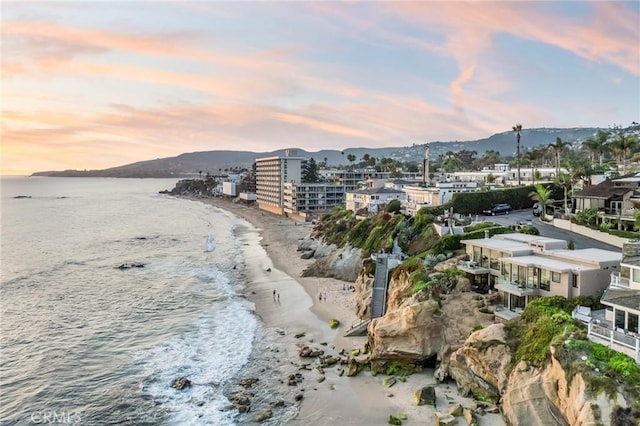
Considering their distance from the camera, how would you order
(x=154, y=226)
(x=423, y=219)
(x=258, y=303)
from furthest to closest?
(x=154, y=226) < (x=423, y=219) < (x=258, y=303)

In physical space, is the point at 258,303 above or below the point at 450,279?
below

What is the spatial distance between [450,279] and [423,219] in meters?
20.8

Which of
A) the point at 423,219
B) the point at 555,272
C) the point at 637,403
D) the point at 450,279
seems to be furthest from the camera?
the point at 423,219

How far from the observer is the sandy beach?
2505 centimetres

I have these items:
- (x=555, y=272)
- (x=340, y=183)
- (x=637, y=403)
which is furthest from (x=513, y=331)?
(x=340, y=183)

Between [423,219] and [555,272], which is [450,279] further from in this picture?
[423,219]

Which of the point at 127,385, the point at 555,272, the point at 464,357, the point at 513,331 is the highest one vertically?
the point at 555,272

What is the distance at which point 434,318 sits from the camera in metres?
29.8

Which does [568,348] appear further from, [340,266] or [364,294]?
[340,266]

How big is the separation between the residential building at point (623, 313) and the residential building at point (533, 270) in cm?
151

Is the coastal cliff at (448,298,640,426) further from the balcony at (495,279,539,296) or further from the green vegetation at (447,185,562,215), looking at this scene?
the green vegetation at (447,185,562,215)

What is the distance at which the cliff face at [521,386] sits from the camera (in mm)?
18203

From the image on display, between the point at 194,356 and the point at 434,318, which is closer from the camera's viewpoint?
the point at 434,318

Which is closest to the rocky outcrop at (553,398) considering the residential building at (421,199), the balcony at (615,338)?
the balcony at (615,338)
